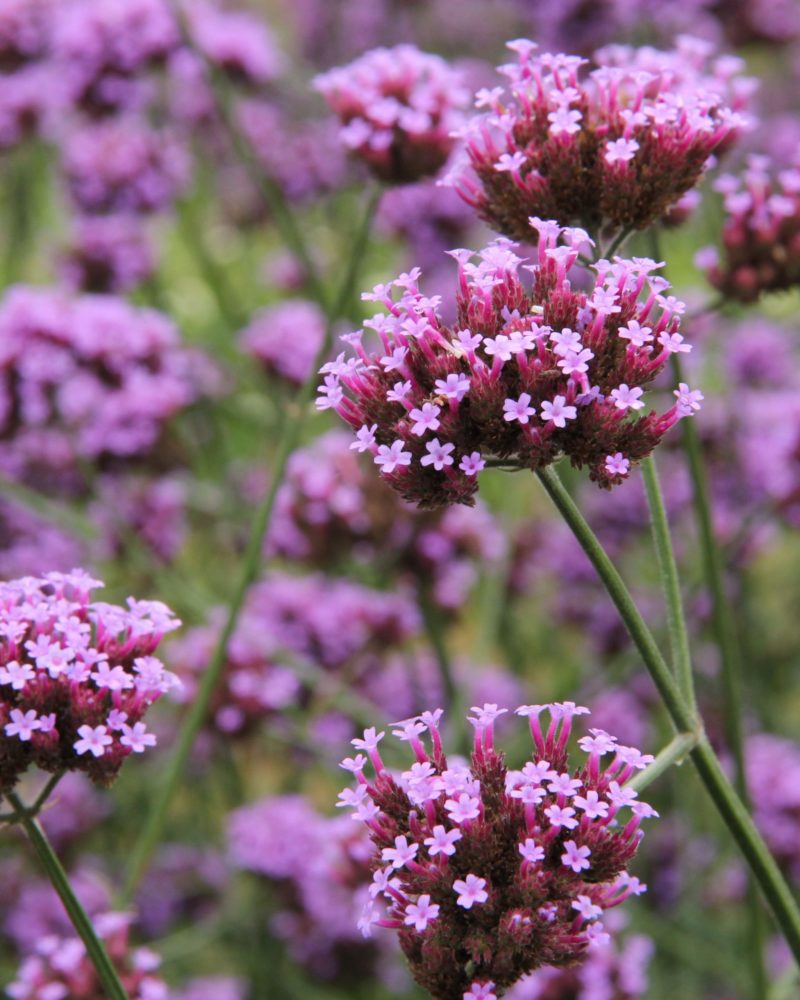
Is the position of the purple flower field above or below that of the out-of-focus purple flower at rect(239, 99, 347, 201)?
below

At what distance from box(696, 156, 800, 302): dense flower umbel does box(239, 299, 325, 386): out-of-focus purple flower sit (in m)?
1.31

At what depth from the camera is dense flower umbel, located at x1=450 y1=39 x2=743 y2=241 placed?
146cm

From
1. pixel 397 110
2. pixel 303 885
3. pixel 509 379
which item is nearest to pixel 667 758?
pixel 509 379

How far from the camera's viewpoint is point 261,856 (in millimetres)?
2486

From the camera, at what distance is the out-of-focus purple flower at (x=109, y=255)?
326cm

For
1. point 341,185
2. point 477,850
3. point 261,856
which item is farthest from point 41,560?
point 477,850

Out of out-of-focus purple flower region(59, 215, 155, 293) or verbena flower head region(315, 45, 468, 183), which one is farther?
out-of-focus purple flower region(59, 215, 155, 293)

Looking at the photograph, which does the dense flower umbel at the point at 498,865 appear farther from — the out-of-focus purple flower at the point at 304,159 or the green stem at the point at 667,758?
the out-of-focus purple flower at the point at 304,159

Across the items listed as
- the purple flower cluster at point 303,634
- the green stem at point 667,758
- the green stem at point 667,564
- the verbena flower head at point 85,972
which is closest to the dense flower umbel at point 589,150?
the green stem at point 667,564

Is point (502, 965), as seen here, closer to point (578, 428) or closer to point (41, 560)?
point (578, 428)

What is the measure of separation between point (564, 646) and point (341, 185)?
1.49 metres

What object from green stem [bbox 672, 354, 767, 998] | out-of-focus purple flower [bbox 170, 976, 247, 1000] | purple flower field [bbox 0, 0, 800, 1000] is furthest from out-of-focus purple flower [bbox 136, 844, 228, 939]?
green stem [bbox 672, 354, 767, 998]

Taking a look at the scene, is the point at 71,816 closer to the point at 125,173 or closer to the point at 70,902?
the point at 125,173

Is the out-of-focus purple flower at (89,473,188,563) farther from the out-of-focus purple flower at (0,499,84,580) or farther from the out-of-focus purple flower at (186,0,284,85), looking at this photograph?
the out-of-focus purple flower at (186,0,284,85)
